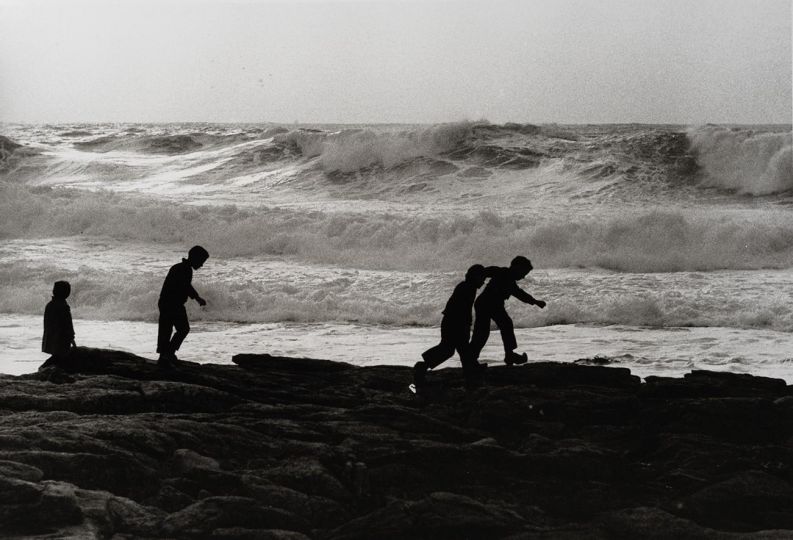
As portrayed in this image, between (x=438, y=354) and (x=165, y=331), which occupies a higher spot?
(x=165, y=331)

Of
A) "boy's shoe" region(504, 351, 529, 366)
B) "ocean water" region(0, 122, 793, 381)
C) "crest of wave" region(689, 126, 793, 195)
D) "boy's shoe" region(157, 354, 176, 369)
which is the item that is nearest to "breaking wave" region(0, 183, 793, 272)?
"ocean water" region(0, 122, 793, 381)

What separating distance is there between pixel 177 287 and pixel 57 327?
1203 millimetres

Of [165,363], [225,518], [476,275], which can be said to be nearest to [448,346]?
[476,275]

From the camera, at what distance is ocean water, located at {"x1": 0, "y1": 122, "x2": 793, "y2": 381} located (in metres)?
12.6

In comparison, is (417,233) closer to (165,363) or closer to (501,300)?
(501,300)

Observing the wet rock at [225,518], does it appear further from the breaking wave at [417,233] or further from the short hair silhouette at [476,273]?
the breaking wave at [417,233]

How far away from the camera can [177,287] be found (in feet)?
26.7

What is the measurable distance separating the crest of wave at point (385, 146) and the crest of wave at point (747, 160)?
8592 mm

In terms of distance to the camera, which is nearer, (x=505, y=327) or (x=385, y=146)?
(x=505, y=327)

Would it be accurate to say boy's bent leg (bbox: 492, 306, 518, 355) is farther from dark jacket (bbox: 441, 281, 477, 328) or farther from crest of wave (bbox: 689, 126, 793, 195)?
crest of wave (bbox: 689, 126, 793, 195)

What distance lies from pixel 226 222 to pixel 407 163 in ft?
31.0

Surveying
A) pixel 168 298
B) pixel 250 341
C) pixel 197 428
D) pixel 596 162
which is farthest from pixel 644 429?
pixel 596 162

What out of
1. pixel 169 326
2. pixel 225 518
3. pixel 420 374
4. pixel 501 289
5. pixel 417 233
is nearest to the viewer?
pixel 225 518

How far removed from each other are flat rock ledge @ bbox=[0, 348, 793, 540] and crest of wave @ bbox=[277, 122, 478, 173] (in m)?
24.1
